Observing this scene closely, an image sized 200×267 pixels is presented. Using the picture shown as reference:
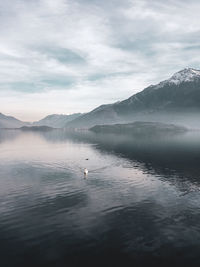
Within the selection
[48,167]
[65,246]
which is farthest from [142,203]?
[48,167]

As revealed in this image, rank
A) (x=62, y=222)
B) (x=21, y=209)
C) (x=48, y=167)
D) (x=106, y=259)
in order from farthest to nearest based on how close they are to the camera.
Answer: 1. (x=48, y=167)
2. (x=21, y=209)
3. (x=62, y=222)
4. (x=106, y=259)

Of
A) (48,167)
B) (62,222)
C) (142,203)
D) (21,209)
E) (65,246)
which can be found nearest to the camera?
(65,246)

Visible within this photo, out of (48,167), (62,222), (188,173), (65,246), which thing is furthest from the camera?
(48,167)

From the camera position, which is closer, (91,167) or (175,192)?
(175,192)

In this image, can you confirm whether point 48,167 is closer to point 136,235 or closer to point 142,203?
point 142,203

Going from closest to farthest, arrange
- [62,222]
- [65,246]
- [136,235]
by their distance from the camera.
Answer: [65,246] → [136,235] → [62,222]

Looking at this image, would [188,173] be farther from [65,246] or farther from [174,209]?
[65,246]

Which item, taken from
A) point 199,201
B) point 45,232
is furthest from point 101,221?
point 199,201

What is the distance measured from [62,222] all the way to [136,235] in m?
15.3

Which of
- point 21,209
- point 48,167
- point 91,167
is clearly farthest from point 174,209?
point 48,167

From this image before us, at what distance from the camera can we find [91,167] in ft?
351

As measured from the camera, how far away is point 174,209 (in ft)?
176

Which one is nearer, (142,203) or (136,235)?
(136,235)

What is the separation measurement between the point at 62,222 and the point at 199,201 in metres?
36.7
